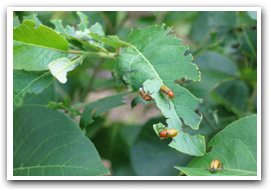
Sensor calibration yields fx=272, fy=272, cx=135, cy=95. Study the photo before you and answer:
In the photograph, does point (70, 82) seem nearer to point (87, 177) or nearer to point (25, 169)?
point (25, 169)

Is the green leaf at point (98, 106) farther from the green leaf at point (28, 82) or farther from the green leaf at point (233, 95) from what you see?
the green leaf at point (233, 95)

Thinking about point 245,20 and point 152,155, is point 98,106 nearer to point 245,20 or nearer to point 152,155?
point 152,155

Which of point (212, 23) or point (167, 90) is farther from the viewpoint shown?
point (212, 23)

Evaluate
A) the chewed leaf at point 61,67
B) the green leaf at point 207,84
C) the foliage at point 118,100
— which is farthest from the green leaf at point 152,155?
the chewed leaf at point 61,67

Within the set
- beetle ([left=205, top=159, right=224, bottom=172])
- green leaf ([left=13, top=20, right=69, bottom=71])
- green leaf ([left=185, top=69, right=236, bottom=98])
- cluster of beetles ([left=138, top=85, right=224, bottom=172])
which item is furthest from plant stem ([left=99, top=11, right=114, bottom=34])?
beetle ([left=205, top=159, right=224, bottom=172])

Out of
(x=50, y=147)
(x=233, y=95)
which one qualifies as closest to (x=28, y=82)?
(x=50, y=147)
